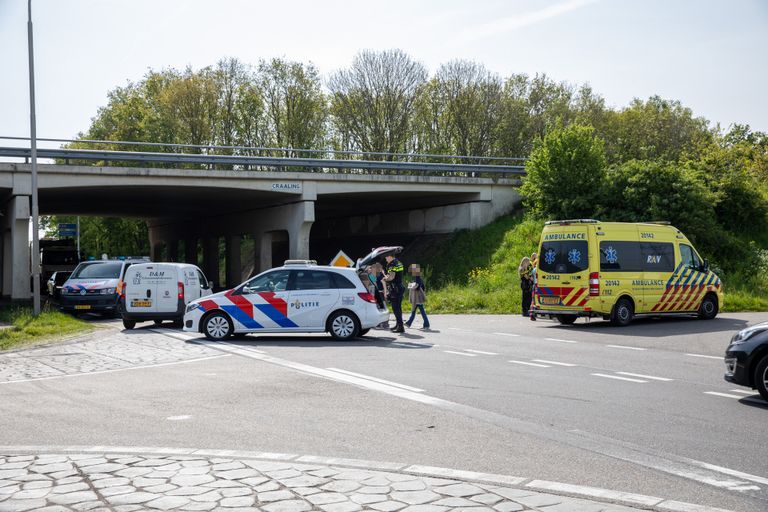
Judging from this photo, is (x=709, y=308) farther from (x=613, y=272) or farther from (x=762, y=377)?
(x=762, y=377)

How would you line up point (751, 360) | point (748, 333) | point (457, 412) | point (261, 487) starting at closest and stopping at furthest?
point (261, 487) → point (457, 412) → point (751, 360) → point (748, 333)

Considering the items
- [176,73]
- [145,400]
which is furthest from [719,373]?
[176,73]

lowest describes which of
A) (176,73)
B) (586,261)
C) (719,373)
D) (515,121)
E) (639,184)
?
(719,373)

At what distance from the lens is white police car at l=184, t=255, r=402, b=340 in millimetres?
16750

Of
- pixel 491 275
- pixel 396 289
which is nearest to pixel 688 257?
pixel 396 289

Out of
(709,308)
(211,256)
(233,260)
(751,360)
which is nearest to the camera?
(751,360)

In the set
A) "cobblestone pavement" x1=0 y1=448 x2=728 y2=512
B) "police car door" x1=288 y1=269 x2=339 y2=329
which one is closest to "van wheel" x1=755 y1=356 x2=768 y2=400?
"cobblestone pavement" x1=0 y1=448 x2=728 y2=512

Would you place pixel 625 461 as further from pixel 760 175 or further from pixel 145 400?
pixel 760 175

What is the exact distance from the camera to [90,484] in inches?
220

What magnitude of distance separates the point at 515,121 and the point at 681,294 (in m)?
32.3

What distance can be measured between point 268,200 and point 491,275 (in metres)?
11.9

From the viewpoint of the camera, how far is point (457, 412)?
8367 millimetres

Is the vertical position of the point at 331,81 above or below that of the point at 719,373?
above

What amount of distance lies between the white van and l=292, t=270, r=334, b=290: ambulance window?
5321 millimetres
